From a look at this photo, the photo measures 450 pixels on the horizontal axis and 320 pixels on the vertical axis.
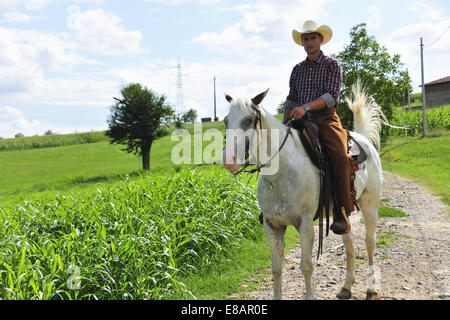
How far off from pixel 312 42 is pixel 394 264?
383cm

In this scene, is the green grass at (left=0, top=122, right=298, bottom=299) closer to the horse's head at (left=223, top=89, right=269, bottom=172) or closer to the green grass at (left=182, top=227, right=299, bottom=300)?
the green grass at (left=182, top=227, right=299, bottom=300)

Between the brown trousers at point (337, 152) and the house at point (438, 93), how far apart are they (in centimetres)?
5687

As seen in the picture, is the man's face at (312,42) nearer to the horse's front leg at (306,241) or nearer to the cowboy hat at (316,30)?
the cowboy hat at (316,30)

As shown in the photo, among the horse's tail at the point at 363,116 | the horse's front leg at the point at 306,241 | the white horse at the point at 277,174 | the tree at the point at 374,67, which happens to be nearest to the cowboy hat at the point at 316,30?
the white horse at the point at 277,174

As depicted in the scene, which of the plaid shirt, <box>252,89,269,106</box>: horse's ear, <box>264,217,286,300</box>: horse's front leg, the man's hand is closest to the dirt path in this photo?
<box>264,217,286,300</box>: horse's front leg

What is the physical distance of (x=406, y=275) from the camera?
539 cm

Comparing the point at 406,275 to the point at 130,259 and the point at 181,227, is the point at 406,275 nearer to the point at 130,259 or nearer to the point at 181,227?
the point at 181,227

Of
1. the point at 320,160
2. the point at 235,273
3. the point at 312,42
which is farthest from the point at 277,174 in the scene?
the point at 235,273

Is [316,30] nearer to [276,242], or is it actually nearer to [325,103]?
[325,103]

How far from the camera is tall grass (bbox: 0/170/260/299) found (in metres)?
4.25

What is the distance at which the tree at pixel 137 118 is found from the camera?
2817 centimetres

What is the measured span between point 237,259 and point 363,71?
23.3 metres

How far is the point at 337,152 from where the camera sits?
4.12m
